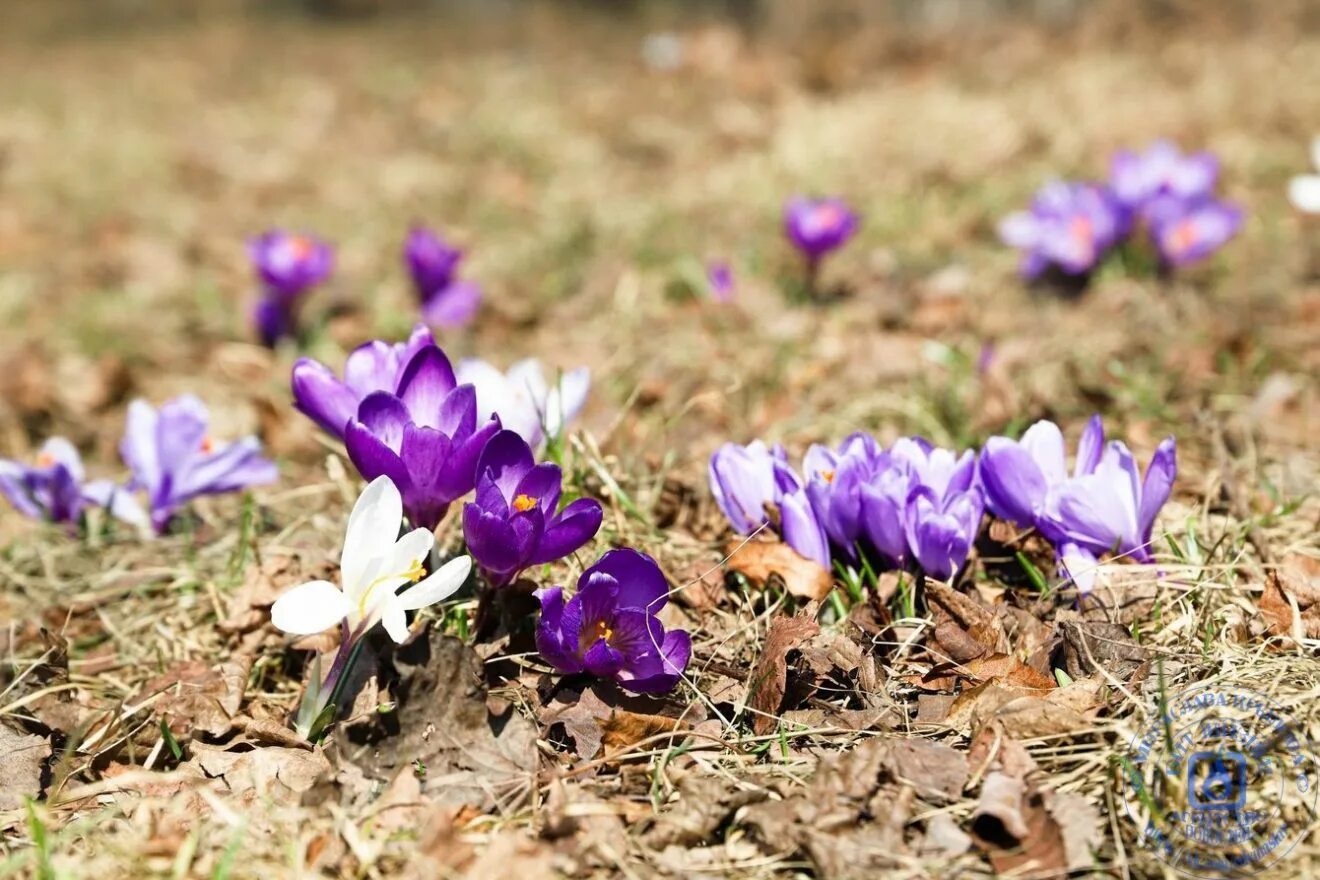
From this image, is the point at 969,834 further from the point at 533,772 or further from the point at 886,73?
the point at 886,73

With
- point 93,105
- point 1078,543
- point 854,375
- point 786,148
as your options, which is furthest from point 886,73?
point 1078,543

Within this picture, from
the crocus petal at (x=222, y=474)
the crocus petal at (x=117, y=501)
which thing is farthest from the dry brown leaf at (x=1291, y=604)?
the crocus petal at (x=117, y=501)

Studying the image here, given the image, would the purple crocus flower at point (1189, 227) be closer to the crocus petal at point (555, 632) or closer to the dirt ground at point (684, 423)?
the dirt ground at point (684, 423)

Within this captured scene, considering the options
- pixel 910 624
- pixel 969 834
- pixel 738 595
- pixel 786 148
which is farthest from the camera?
pixel 786 148

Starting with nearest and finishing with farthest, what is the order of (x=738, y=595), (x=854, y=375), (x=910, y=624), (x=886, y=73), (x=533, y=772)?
(x=533, y=772) < (x=910, y=624) < (x=738, y=595) < (x=854, y=375) < (x=886, y=73)

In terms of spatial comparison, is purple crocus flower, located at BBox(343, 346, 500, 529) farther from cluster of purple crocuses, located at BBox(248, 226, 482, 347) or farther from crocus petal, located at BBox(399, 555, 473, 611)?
cluster of purple crocuses, located at BBox(248, 226, 482, 347)

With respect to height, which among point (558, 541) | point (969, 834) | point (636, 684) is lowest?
point (969, 834)
